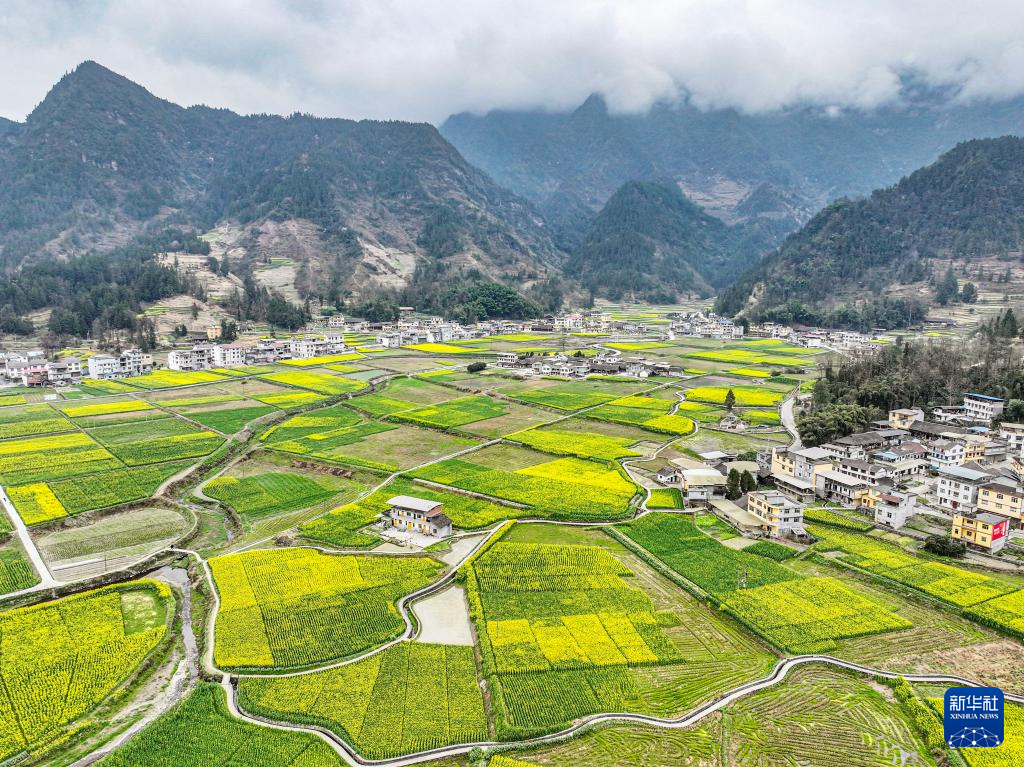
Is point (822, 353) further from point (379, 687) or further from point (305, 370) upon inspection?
point (379, 687)

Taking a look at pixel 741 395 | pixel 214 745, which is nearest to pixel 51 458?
pixel 214 745

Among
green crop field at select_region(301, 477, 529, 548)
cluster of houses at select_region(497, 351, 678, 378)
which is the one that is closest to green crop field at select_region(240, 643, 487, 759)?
green crop field at select_region(301, 477, 529, 548)

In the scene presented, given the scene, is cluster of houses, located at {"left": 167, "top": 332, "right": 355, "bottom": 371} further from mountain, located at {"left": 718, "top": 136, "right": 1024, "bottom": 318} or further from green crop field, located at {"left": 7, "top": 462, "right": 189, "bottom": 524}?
mountain, located at {"left": 718, "top": 136, "right": 1024, "bottom": 318}

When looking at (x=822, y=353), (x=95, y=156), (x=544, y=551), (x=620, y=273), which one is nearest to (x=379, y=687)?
(x=544, y=551)

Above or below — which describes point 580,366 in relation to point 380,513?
above

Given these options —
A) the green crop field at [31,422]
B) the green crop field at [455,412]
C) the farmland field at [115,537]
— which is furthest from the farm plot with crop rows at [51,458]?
the green crop field at [455,412]

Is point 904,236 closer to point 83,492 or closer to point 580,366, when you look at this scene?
point 580,366

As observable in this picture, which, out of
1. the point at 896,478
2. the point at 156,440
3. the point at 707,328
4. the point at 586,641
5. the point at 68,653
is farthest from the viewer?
the point at 707,328
